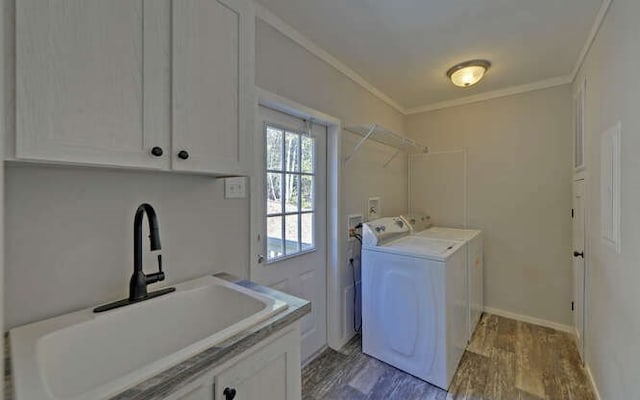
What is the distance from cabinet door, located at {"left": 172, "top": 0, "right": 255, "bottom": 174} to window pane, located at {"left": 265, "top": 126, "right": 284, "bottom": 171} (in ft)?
1.77

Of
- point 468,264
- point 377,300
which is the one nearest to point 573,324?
point 468,264

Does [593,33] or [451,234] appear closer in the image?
[593,33]

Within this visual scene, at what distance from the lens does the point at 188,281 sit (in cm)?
135

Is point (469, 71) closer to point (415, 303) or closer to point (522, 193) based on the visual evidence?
point (522, 193)

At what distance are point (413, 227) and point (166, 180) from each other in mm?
2267

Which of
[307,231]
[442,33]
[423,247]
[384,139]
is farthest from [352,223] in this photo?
[442,33]

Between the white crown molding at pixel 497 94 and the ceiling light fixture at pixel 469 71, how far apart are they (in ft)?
2.40

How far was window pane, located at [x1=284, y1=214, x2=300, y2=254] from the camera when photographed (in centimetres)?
204

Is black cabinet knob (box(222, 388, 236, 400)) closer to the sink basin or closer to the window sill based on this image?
the sink basin

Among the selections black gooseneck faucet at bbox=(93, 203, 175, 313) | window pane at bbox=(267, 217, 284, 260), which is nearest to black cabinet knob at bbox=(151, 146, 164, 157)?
black gooseneck faucet at bbox=(93, 203, 175, 313)

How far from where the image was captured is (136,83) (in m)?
0.96

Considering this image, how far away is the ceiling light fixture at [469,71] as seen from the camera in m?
2.34

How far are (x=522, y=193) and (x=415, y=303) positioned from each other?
188cm

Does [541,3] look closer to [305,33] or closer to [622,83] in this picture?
[622,83]
